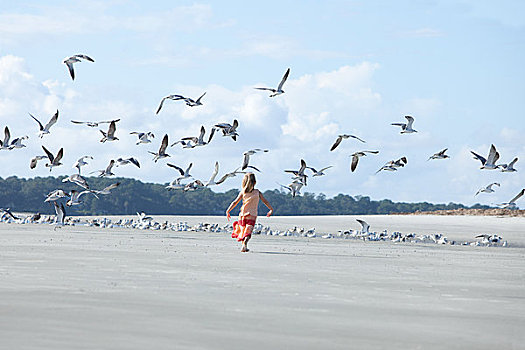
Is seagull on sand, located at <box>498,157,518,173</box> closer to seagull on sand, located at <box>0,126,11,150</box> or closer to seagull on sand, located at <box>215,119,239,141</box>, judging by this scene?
seagull on sand, located at <box>215,119,239,141</box>

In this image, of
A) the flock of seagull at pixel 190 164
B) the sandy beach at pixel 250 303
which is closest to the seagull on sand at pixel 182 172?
the flock of seagull at pixel 190 164

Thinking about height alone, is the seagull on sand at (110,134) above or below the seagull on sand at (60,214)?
above

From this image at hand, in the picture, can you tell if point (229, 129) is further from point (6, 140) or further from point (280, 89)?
point (6, 140)

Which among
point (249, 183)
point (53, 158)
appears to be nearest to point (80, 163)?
point (53, 158)

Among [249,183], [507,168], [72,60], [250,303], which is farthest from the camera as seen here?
[507,168]

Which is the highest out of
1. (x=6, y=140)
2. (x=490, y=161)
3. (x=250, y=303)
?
(x=490, y=161)

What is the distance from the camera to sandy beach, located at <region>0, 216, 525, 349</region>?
279 inches

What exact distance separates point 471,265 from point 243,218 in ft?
17.9

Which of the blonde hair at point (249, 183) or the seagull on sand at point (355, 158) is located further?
the seagull on sand at point (355, 158)

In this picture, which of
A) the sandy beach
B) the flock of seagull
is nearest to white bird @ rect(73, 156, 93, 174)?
the flock of seagull

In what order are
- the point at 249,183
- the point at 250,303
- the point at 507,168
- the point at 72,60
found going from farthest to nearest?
the point at 507,168 → the point at 72,60 → the point at 249,183 → the point at 250,303

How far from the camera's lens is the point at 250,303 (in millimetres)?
9234

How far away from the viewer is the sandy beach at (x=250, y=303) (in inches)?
279

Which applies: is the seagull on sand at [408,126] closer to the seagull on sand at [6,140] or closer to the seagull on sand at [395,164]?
the seagull on sand at [395,164]
